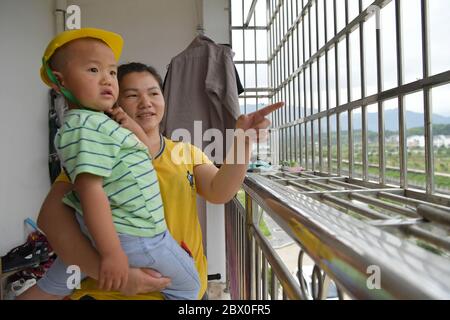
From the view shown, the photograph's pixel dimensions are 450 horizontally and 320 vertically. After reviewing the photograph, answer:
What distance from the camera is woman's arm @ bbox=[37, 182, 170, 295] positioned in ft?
1.52

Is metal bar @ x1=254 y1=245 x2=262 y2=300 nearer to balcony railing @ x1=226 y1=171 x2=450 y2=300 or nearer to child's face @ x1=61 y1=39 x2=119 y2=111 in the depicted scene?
balcony railing @ x1=226 y1=171 x2=450 y2=300

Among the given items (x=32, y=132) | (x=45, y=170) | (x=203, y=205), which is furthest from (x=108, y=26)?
(x=203, y=205)

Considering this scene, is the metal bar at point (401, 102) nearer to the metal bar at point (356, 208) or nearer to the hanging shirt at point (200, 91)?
the metal bar at point (356, 208)

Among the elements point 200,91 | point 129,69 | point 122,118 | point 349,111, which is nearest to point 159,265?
point 122,118

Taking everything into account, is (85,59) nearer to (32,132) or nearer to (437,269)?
(437,269)

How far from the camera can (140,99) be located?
0.58 m

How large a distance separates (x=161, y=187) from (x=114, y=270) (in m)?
0.19

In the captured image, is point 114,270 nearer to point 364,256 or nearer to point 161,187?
point 161,187

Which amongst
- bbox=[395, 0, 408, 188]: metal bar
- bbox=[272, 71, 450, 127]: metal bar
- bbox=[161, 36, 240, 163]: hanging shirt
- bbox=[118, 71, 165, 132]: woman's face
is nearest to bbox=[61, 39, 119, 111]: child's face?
bbox=[118, 71, 165, 132]: woman's face

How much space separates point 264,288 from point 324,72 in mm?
1150

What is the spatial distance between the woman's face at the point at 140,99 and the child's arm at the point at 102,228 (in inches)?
7.1

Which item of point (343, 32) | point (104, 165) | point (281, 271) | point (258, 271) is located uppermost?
point (343, 32)

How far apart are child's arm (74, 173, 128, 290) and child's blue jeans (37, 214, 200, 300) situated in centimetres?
3
